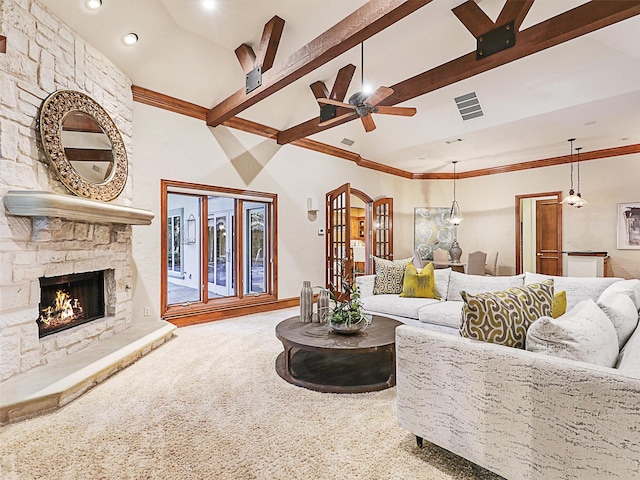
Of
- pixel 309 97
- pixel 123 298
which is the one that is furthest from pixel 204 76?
pixel 123 298

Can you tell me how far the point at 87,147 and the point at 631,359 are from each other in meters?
4.42

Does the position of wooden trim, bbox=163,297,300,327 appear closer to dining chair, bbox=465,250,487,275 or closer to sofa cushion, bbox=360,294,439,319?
sofa cushion, bbox=360,294,439,319

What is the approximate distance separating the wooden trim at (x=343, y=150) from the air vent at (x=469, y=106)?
2406 mm

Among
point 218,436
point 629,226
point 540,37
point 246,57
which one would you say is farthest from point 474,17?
point 629,226

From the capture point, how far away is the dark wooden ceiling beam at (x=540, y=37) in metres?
2.90

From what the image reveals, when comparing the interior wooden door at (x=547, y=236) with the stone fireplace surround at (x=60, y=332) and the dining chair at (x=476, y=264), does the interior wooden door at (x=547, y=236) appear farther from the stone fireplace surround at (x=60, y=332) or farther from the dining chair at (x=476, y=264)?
the stone fireplace surround at (x=60, y=332)

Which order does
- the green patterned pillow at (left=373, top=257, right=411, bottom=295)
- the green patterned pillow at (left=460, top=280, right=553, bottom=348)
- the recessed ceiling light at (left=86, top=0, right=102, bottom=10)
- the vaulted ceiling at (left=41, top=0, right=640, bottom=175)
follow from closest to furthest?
the green patterned pillow at (left=460, top=280, right=553, bottom=348) < the recessed ceiling light at (left=86, top=0, right=102, bottom=10) < the vaulted ceiling at (left=41, top=0, right=640, bottom=175) < the green patterned pillow at (left=373, top=257, right=411, bottom=295)

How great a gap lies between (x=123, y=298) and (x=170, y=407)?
1956mm

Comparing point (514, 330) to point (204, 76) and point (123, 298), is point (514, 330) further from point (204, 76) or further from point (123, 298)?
point (204, 76)

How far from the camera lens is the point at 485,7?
389 centimetres

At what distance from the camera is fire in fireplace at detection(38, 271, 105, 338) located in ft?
10.2

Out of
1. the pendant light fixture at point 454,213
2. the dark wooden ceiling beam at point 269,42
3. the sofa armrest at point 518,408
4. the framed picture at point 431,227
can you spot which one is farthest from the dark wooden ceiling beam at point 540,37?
the framed picture at point 431,227

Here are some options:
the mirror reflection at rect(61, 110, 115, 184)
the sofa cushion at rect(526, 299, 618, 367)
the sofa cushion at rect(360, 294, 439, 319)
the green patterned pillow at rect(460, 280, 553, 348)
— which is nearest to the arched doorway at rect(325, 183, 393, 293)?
the sofa cushion at rect(360, 294, 439, 319)

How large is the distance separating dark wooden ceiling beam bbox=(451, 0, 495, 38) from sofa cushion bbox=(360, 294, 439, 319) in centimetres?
301
